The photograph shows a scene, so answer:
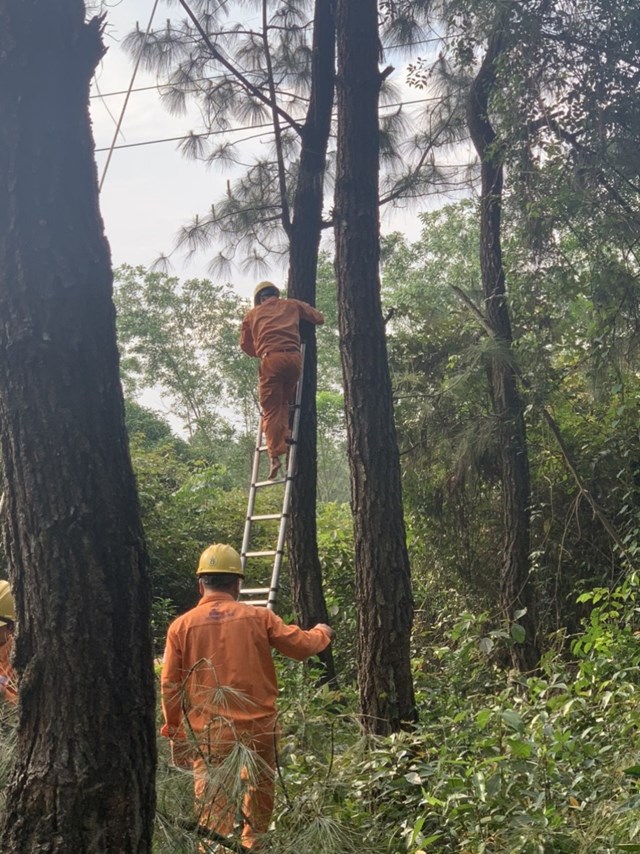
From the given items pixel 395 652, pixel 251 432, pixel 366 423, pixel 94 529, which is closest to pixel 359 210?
pixel 366 423

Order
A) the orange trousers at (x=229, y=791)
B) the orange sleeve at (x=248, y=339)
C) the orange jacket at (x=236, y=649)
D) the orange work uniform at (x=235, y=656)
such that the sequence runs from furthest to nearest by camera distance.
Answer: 1. the orange sleeve at (x=248, y=339)
2. the orange jacket at (x=236, y=649)
3. the orange work uniform at (x=235, y=656)
4. the orange trousers at (x=229, y=791)

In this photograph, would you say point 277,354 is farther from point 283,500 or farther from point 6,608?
point 6,608

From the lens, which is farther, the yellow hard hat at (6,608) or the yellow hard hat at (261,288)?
the yellow hard hat at (261,288)

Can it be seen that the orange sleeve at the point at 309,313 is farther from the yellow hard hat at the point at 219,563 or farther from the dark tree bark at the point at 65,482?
the dark tree bark at the point at 65,482

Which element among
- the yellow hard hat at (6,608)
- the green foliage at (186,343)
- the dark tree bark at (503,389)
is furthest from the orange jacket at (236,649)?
the green foliage at (186,343)

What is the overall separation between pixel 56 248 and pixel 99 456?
0.63 m

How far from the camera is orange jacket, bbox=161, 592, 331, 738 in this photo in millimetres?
3852

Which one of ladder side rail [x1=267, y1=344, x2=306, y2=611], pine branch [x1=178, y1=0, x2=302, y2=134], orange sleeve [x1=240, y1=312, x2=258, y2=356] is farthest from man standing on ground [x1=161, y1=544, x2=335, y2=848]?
pine branch [x1=178, y1=0, x2=302, y2=134]

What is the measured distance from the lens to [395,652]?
4.98 metres

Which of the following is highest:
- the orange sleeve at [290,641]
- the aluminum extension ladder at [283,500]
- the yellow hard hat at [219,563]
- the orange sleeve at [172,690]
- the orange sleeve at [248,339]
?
the orange sleeve at [248,339]

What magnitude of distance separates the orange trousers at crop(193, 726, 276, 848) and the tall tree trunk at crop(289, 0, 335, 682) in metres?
3.94

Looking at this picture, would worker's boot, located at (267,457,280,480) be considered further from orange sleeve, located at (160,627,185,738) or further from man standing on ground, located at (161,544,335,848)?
orange sleeve, located at (160,627,185,738)

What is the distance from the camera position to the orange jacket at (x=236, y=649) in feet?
12.6

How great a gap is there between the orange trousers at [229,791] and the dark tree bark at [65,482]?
0.30m
